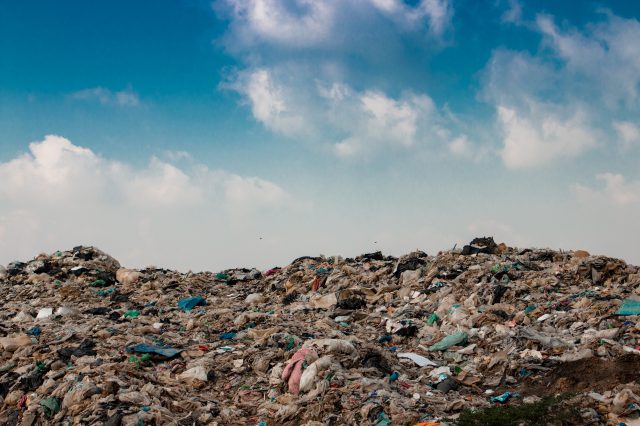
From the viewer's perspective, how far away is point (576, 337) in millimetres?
8336

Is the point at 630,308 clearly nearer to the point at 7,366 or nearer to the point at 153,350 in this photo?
the point at 153,350

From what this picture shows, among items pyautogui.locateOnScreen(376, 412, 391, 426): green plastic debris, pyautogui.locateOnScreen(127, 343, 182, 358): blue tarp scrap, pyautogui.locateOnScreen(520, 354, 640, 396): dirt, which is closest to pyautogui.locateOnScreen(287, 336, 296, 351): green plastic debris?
pyautogui.locateOnScreen(127, 343, 182, 358): blue tarp scrap

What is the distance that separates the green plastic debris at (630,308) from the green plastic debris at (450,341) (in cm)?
256

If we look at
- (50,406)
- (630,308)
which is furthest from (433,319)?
(50,406)

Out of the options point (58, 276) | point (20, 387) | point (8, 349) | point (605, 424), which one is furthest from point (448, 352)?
point (58, 276)

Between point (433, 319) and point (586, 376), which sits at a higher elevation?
point (433, 319)

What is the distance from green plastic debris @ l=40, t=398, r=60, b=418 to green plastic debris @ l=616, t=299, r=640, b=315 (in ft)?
28.0

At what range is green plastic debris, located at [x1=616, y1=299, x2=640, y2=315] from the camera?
8.79m

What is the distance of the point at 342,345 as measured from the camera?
7496 millimetres

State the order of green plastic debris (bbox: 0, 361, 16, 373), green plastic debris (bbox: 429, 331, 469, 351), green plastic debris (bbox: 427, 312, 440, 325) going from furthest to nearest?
green plastic debris (bbox: 427, 312, 440, 325) → green plastic debris (bbox: 429, 331, 469, 351) → green plastic debris (bbox: 0, 361, 16, 373)

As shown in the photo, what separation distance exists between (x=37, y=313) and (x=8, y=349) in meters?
3.52

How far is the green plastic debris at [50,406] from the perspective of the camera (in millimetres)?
6449

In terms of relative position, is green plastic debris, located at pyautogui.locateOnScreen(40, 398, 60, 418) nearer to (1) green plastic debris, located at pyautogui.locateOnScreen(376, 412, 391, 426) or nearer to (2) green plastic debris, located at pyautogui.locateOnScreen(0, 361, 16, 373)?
(2) green plastic debris, located at pyautogui.locateOnScreen(0, 361, 16, 373)

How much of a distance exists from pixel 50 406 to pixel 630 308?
8.85 meters
